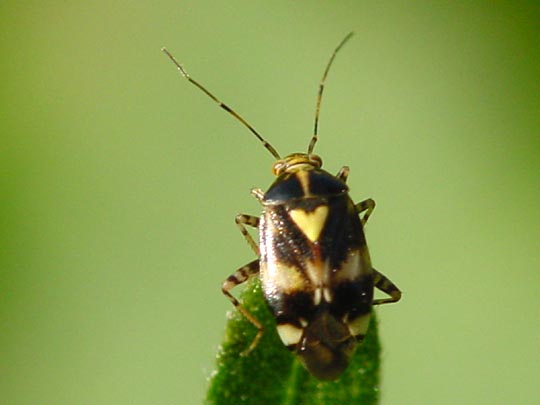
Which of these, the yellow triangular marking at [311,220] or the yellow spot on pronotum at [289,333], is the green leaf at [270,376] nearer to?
the yellow spot on pronotum at [289,333]

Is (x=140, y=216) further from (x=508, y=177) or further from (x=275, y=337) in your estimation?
(x=275, y=337)

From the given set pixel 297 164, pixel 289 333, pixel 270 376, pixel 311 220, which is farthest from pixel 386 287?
pixel 270 376

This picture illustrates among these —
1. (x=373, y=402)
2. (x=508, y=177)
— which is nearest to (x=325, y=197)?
(x=373, y=402)

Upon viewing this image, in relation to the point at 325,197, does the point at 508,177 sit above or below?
above

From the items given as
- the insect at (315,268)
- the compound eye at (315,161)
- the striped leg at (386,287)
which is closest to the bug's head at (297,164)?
the compound eye at (315,161)

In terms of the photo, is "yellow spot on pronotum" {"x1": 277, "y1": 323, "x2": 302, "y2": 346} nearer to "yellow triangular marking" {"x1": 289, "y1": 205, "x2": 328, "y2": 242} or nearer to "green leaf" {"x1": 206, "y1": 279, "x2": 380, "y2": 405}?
"green leaf" {"x1": 206, "y1": 279, "x2": 380, "y2": 405}

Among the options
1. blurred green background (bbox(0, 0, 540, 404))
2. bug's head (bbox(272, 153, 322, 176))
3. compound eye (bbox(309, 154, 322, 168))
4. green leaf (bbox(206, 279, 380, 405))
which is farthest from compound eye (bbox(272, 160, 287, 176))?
green leaf (bbox(206, 279, 380, 405))

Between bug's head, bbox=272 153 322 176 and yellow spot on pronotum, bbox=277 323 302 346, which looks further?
bug's head, bbox=272 153 322 176
